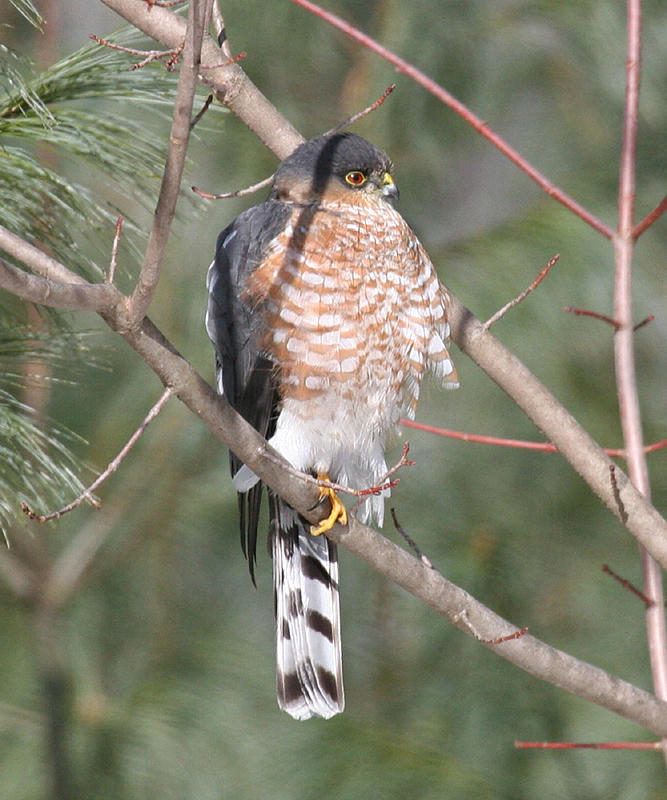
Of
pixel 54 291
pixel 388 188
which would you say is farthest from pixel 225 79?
pixel 54 291

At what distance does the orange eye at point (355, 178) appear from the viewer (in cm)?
221

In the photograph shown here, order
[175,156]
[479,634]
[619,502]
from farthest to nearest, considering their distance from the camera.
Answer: [619,502] < [479,634] < [175,156]

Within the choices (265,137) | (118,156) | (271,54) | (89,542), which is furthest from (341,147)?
(89,542)

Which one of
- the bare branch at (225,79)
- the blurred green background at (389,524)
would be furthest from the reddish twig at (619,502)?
the blurred green background at (389,524)

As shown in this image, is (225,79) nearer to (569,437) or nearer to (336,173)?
(336,173)

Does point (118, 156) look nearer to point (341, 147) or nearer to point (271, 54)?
point (341, 147)

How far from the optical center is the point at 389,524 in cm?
Result: 358

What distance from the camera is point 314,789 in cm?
301

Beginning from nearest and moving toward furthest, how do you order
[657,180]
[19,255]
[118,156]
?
[19,255] < [118,156] < [657,180]

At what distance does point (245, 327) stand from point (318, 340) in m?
0.14

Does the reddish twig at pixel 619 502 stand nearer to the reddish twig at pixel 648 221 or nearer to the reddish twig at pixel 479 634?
the reddish twig at pixel 479 634

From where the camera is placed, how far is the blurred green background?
3135 millimetres

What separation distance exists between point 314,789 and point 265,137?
179 cm

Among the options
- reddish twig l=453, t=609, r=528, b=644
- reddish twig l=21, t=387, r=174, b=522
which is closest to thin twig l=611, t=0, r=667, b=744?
reddish twig l=453, t=609, r=528, b=644
